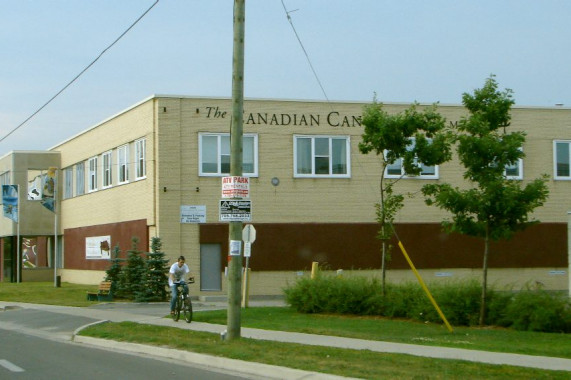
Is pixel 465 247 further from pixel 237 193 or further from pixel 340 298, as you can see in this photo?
pixel 237 193

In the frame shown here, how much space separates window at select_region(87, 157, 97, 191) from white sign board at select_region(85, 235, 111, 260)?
2.57 metres

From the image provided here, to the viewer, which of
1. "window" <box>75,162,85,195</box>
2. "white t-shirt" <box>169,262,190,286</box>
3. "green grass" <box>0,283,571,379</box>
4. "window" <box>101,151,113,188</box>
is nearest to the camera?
"green grass" <box>0,283,571,379</box>

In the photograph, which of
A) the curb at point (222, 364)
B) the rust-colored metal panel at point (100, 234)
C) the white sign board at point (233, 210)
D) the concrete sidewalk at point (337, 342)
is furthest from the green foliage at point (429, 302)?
the rust-colored metal panel at point (100, 234)

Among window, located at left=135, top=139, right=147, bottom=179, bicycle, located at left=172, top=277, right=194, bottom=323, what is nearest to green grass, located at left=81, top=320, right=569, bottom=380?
bicycle, located at left=172, top=277, right=194, bottom=323

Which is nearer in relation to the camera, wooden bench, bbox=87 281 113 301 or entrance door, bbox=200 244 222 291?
wooden bench, bbox=87 281 113 301

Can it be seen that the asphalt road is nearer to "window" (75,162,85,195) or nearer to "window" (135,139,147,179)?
"window" (135,139,147,179)

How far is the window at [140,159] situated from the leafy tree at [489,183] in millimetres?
16870

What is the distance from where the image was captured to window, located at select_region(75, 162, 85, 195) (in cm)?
4325

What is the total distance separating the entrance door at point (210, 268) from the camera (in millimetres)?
32938

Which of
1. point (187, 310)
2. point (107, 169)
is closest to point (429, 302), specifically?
point (187, 310)

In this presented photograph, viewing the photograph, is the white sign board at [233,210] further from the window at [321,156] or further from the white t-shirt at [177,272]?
the window at [321,156]

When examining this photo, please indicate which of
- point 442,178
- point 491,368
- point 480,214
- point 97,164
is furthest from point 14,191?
point 491,368

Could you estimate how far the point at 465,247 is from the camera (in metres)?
34.8

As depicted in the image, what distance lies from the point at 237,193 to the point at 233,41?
3.00 m
